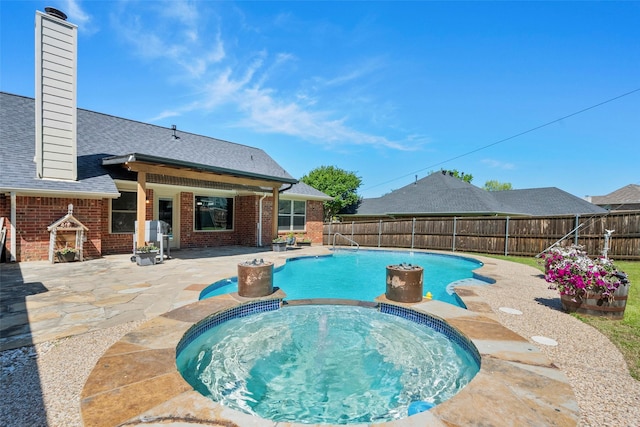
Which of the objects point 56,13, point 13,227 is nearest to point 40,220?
point 13,227

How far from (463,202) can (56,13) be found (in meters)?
21.2

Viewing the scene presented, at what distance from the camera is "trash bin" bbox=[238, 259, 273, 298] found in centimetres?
538

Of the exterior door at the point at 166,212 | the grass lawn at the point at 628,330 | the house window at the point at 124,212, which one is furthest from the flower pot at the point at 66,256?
the grass lawn at the point at 628,330

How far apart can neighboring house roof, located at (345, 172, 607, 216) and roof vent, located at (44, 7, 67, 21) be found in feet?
64.7

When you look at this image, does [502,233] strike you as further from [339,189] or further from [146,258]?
[339,189]

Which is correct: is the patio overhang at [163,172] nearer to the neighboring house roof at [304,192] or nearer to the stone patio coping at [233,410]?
the neighboring house roof at [304,192]

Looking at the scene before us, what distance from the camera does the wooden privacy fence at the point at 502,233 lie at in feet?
35.2

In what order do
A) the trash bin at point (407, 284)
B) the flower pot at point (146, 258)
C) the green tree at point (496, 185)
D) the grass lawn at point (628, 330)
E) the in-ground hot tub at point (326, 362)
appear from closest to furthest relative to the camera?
1. the in-ground hot tub at point (326, 362)
2. the grass lawn at point (628, 330)
3. the trash bin at point (407, 284)
4. the flower pot at point (146, 258)
5. the green tree at point (496, 185)

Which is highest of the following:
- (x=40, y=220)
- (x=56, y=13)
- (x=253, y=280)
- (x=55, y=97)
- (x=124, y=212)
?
(x=56, y=13)

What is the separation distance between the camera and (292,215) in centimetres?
1686

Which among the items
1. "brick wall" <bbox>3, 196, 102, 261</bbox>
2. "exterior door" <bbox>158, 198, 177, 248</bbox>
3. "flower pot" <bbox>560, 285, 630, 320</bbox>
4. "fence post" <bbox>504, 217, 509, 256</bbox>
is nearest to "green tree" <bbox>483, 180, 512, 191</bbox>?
"fence post" <bbox>504, 217, 509, 256</bbox>

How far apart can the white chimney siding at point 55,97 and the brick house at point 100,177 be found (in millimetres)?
23

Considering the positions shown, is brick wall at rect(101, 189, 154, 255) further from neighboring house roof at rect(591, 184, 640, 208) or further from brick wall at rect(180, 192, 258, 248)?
neighboring house roof at rect(591, 184, 640, 208)

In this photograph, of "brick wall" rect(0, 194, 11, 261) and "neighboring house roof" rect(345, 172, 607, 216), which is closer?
"brick wall" rect(0, 194, 11, 261)
